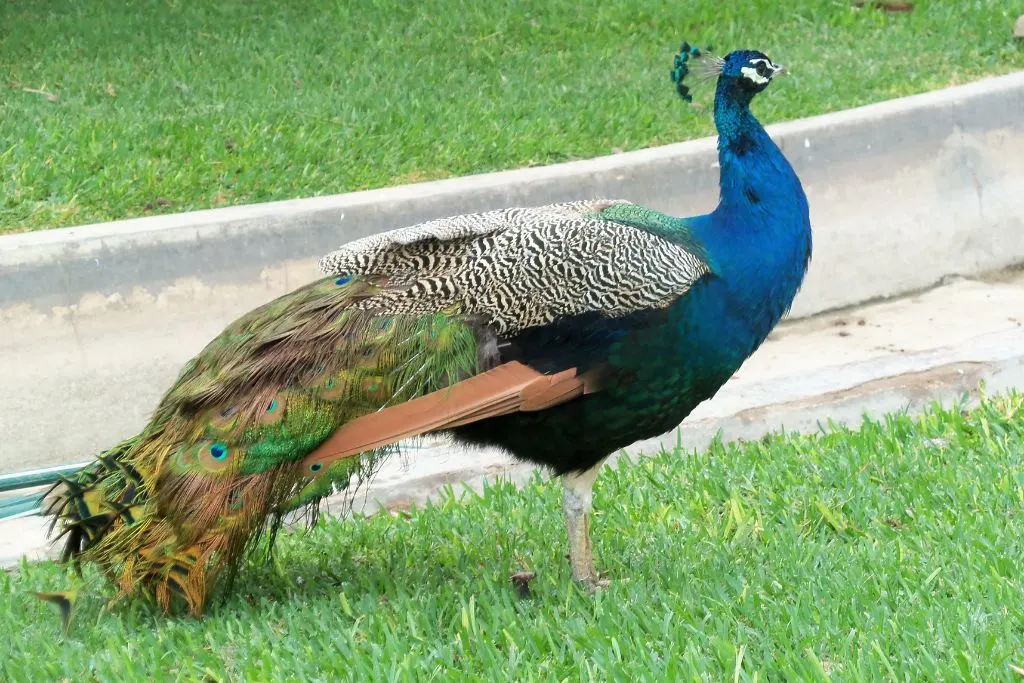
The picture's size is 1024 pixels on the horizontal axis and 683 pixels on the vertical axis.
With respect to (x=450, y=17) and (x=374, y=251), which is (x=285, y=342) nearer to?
(x=374, y=251)

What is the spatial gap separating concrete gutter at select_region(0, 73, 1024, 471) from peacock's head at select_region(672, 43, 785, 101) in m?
2.21

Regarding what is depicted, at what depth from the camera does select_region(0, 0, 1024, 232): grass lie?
6.29 meters

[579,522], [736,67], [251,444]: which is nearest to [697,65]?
[736,67]

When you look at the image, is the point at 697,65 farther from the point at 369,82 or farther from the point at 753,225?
the point at 369,82

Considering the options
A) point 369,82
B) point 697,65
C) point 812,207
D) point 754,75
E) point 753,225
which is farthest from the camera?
point 369,82

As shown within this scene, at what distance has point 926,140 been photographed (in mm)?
7074

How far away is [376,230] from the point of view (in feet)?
19.3

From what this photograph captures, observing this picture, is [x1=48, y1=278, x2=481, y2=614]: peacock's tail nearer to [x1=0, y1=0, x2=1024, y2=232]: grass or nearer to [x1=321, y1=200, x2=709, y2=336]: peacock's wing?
[x1=321, y1=200, x2=709, y2=336]: peacock's wing

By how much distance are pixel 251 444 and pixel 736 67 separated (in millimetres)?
1688

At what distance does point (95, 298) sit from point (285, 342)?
6.92 feet

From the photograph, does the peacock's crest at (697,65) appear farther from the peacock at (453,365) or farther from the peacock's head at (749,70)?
the peacock at (453,365)

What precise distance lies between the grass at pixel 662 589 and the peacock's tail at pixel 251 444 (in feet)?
0.65

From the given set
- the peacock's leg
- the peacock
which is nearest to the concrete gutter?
the peacock

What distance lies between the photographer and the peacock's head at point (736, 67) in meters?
3.83
